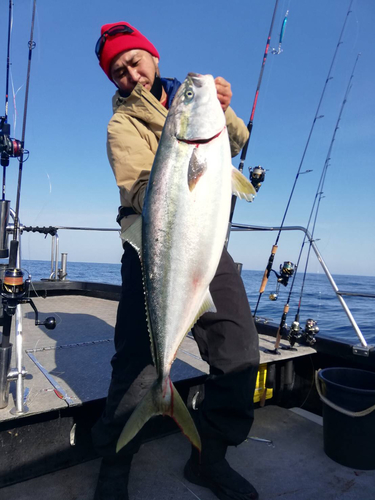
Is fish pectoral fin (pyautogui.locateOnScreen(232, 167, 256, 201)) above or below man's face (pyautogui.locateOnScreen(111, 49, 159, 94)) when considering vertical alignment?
below

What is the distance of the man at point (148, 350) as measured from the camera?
7.22ft

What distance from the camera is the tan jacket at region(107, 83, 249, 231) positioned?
2.11 m

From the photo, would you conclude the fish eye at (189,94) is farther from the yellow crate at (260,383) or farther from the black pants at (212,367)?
the yellow crate at (260,383)

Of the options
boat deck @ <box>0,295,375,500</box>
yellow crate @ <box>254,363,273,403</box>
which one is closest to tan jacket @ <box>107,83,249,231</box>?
boat deck @ <box>0,295,375,500</box>

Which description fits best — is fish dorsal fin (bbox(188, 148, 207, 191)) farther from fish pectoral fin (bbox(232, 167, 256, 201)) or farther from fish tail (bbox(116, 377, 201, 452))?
fish tail (bbox(116, 377, 201, 452))

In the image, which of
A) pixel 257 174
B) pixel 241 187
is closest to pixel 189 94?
pixel 241 187

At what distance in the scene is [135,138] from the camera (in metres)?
2.27

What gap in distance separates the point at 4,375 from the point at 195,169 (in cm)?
187

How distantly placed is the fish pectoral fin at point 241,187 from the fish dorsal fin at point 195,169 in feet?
0.71

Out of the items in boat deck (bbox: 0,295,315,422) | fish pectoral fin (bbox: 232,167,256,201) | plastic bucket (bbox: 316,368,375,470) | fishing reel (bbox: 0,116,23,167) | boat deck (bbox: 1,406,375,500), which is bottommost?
boat deck (bbox: 1,406,375,500)

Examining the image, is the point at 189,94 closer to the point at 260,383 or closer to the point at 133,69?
the point at 133,69

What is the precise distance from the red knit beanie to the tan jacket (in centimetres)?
28

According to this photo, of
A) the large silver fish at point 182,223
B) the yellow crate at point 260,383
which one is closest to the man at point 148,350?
the large silver fish at point 182,223

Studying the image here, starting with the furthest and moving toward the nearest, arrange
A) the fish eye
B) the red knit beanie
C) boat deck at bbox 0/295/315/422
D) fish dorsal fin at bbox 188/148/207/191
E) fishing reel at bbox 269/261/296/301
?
fishing reel at bbox 269/261/296/301
boat deck at bbox 0/295/315/422
the red knit beanie
the fish eye
fish dorsal fin at bbox 188/148/207/191
